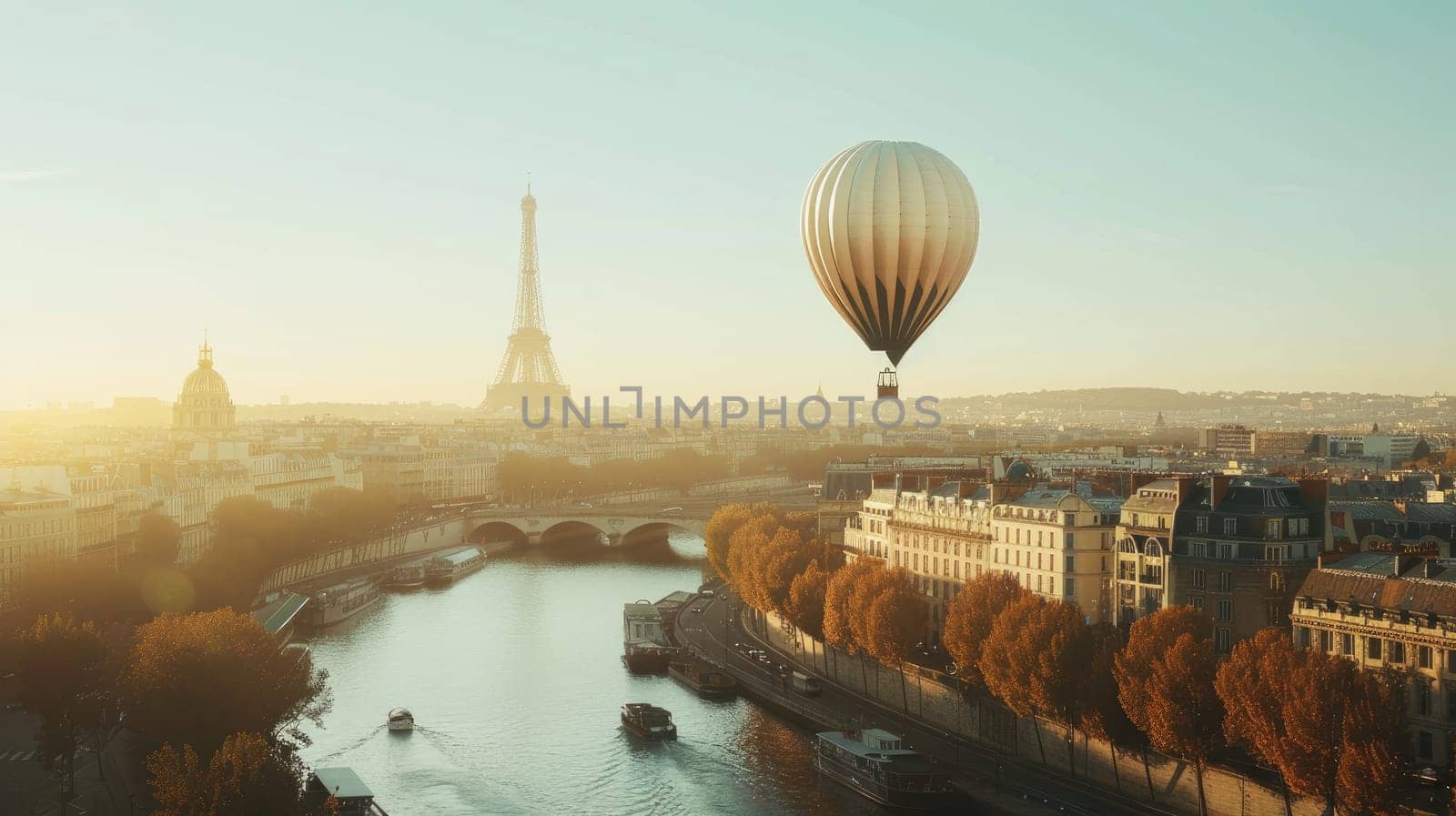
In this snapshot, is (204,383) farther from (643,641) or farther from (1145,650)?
(1145,650)

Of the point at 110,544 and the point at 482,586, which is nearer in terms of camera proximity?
the point at 110,544

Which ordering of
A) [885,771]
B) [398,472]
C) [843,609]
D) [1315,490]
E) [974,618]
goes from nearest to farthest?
[885,771]
[1315,490]
[974,618]
[843,609]
[398,472]

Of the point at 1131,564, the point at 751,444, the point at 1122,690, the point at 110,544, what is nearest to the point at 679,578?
the point at 110,544

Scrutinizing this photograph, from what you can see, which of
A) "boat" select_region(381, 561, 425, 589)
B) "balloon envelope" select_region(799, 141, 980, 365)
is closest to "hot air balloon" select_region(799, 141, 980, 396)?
"balloon envelope" select_region(799, 141, 980, 365)

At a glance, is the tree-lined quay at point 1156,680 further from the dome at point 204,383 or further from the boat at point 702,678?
the dome at point 204,383

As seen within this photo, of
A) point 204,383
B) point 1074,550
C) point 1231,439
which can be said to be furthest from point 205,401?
point 1074,550

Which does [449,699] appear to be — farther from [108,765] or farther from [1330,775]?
[1330,775]

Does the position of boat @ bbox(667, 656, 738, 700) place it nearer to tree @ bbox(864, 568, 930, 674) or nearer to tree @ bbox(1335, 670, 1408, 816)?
tree @ bbox(864, 568, 930, 674)
